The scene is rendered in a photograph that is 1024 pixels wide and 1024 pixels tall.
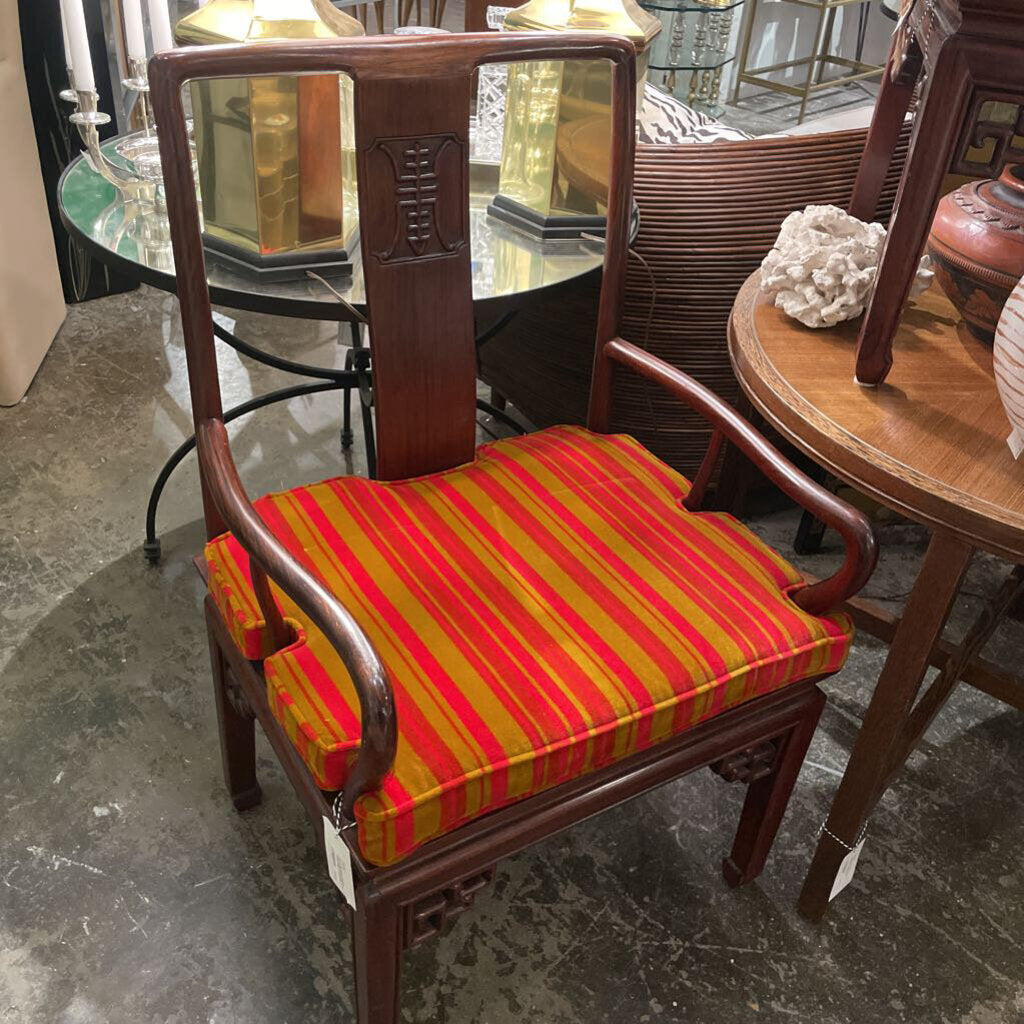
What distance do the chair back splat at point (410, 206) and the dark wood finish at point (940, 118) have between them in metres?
0.37

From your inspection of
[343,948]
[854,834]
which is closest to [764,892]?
[854,834]

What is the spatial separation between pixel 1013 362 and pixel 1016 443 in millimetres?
97

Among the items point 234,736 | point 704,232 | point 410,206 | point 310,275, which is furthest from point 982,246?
point 234,736

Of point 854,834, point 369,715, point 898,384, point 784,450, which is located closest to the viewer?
point 369,715

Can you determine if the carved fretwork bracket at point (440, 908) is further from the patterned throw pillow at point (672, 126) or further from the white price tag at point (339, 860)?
the patterned throw pillow at point (672, 126)

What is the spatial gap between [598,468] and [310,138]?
0.61 meters

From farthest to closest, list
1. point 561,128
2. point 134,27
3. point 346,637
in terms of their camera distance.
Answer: point 134,27 → point 561,128 → point 346,637

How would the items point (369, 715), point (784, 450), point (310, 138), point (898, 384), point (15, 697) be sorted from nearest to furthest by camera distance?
point (369, 715), point (898, 384), point (310, 138), point (15, 697), point (784, 450)

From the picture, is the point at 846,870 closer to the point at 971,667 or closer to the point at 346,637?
the point at 971,667

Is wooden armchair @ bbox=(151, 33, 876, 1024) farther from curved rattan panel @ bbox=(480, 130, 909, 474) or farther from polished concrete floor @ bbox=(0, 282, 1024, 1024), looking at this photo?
curved rattan panel @ bbox=(480, 130, 909, 474)

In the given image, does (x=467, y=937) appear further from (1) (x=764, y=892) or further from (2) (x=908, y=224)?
(2) (x=908, y=224)

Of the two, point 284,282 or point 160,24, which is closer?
point 284,282

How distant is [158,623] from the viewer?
184 cm

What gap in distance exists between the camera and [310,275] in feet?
4.85
